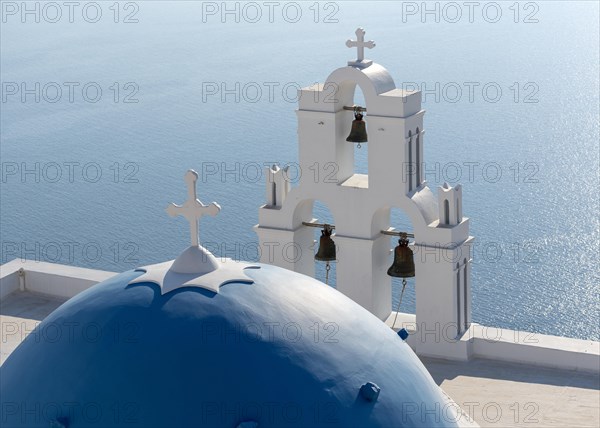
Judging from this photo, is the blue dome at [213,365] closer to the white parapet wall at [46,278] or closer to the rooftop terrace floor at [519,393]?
the rooftop terrace floor at [519,393]

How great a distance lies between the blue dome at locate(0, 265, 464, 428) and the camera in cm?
845

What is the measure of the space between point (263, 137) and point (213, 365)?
33910mm

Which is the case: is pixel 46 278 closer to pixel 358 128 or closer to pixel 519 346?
pixel 358 128

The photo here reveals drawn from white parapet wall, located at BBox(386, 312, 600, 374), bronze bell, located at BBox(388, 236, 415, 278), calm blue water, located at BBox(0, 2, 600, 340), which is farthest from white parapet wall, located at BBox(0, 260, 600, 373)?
calm blue water, located at BBox(0, 2, 600, 340)

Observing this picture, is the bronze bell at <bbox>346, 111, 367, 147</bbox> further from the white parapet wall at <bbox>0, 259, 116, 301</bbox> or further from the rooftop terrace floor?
the white parapet wall at <bbox>0, 259, 116, 301</bbox>

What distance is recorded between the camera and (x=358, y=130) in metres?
15.9

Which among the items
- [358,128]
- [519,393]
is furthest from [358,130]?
[519,393]

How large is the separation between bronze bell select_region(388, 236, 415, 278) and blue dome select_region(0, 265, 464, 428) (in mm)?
6929

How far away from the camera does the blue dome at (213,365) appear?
8445 mm

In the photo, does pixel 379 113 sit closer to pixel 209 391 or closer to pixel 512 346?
pixel 512 346

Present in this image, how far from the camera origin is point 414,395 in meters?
9.08

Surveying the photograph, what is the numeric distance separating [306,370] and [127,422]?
3.76 feet

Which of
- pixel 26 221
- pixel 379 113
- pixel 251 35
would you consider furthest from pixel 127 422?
pixel 251 35

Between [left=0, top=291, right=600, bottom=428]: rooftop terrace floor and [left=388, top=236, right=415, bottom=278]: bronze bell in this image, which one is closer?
[left=0, top=291, right=600, bottom=428]: rooftop terrace floor
